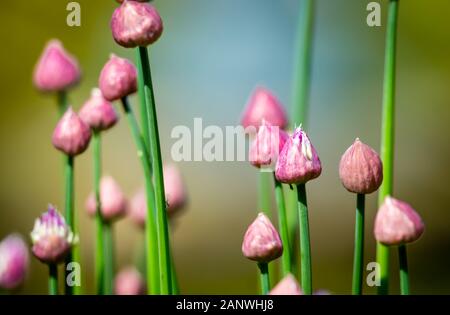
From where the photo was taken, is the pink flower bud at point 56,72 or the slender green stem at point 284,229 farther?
the pink flower bud at point 56,72

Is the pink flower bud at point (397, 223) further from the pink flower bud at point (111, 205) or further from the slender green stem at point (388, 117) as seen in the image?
the pink flower bud at point (111, 205)

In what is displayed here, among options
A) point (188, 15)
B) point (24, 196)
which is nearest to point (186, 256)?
point (24, 196)

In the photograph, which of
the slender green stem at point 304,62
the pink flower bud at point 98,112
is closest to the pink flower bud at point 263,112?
the slender green stem at point 304,62

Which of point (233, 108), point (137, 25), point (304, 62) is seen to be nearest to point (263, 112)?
point (304, 62)

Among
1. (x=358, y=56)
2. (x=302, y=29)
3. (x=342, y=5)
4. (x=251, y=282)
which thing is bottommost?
(x=251, y=282)

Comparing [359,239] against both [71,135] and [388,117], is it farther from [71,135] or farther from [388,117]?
[71,135]
